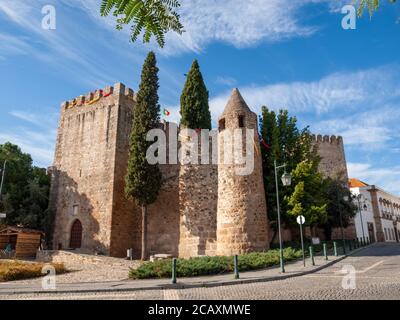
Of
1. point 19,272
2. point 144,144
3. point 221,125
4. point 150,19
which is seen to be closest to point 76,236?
point 144,144

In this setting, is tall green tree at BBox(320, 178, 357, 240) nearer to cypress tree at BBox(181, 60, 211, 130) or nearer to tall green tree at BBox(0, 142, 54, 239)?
cypress tree at BBox(181, 60, 211, 130)

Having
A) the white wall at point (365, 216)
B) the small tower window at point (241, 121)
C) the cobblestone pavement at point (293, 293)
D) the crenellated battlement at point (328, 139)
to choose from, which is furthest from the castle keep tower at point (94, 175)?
the white wall at point (365, 216)

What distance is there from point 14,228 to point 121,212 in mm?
7263

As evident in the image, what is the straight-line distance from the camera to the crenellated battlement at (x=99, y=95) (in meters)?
26.0

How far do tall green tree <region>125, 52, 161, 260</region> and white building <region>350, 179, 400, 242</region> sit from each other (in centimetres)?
3227

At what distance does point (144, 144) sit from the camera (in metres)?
21.9

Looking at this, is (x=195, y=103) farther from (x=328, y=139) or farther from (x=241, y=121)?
(x=328, y=139)

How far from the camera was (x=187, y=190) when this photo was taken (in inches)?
868

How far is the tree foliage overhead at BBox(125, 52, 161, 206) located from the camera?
835 inches

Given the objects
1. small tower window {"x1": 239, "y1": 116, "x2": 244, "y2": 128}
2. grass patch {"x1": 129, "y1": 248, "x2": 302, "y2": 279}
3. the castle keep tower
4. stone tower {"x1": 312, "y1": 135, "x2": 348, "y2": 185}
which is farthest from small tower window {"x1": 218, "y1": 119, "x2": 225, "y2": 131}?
stone tower {"x1": 312, "y1": 135, "x2": 348, "y2": 185}

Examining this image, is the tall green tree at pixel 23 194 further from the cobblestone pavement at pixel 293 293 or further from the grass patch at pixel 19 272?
the cobblestone pavement at pixel 293 293

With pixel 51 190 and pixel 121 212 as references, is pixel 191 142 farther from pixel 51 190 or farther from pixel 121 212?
pixel 51 190

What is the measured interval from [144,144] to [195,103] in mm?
5413
